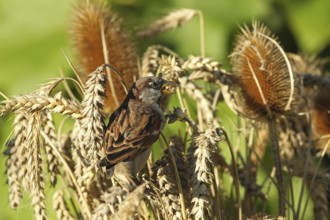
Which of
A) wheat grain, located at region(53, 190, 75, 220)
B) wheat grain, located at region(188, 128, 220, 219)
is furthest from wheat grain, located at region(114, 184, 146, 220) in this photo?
wheat grain, located at region(53, 190, 75, 220)

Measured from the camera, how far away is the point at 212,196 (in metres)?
2.11

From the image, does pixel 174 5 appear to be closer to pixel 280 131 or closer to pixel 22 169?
pixel 280 131

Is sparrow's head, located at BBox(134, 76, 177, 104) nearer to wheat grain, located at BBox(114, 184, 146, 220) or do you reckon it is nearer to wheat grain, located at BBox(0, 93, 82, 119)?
wheat grain, located at BBox(0, 93, 82, 119)

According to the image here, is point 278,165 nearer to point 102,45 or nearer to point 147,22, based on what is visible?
point 102,45

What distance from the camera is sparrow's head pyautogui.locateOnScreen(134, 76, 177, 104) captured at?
1969 mm

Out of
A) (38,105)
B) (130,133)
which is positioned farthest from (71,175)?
(38,105)

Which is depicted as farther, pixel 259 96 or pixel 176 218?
pixel 259 96

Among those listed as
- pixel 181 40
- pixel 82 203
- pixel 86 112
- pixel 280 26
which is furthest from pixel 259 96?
pixel 280 26

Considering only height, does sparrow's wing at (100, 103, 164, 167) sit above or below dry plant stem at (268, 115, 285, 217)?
above

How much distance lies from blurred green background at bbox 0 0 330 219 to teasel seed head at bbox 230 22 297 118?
1.08 meters

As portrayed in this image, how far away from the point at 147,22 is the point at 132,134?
161cm

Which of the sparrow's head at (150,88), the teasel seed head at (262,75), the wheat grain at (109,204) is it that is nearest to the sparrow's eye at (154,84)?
the sparrow's head at (150,88)

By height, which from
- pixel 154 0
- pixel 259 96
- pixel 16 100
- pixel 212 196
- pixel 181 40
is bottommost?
pixel 212 196

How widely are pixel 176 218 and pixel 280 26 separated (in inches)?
93.1
